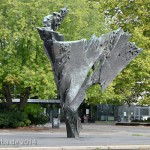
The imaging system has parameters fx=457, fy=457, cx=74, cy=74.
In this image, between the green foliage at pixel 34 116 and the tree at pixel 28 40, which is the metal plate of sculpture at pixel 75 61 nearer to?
the tree at pixel 28 40

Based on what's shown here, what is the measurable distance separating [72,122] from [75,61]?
286 centimetres

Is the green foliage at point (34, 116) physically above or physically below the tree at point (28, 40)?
below

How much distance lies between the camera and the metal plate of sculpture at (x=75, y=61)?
20906 millimetres

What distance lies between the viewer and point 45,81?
107 feet

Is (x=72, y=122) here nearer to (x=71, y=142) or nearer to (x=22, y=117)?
(x=71, y=142)

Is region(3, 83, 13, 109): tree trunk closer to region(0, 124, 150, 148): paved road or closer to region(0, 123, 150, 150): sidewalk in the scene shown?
region(0, 124, 150, 148): paved road

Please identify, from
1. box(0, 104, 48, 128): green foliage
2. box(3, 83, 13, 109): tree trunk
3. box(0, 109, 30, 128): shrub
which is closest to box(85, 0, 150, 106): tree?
box(0, 104, 48, 128): green foliage

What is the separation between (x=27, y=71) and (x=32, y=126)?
7.02 metres

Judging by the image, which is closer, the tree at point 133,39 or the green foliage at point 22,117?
the green foliage at point 22,117

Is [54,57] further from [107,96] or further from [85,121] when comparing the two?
[85,121]

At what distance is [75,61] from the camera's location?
21234mm

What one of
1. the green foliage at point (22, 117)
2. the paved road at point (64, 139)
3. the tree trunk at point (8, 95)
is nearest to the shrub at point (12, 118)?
the green foliage at point (22, 117)

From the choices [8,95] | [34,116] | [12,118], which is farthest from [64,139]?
[34,116]

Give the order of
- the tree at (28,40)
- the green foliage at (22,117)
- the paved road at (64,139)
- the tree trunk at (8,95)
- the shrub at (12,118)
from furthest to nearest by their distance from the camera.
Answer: the tree trunk at (8,95) < the green foliage at (22,117) < the shrub at (12,118) < the tree at (28,40) < the paved road at (64,139)
